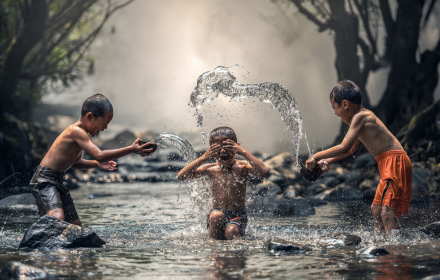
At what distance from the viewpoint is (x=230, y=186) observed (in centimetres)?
458

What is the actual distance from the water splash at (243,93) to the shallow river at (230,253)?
1184 millimetres

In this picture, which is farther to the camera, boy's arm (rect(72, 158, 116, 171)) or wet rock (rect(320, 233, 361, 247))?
boy's arm (rect(72, 158, 116, 171))

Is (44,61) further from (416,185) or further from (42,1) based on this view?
(416,185)

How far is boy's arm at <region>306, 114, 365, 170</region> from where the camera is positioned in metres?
4.05

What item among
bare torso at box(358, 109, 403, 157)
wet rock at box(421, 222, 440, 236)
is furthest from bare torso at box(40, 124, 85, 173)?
wet rock at box(421, 222, 440, 236)

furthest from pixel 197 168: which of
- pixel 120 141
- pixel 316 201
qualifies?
pixel 120 141

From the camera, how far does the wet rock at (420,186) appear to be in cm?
775

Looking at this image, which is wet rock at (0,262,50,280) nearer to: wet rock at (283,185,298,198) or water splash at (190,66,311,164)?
water splash at (190,66,311,164)

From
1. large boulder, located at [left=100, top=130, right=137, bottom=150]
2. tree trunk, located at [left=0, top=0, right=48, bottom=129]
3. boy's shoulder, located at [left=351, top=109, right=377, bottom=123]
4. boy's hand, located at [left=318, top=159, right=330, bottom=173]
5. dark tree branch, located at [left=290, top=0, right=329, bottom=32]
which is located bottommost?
boy's hand, located at [left=318, top=159, right=330, bottom=173]

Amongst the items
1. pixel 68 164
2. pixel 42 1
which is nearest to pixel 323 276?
pixel 68 164

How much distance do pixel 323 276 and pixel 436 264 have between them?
83cm

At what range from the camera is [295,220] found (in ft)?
19.4

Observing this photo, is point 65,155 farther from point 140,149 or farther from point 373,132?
point 373,132

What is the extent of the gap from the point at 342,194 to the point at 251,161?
442cm
